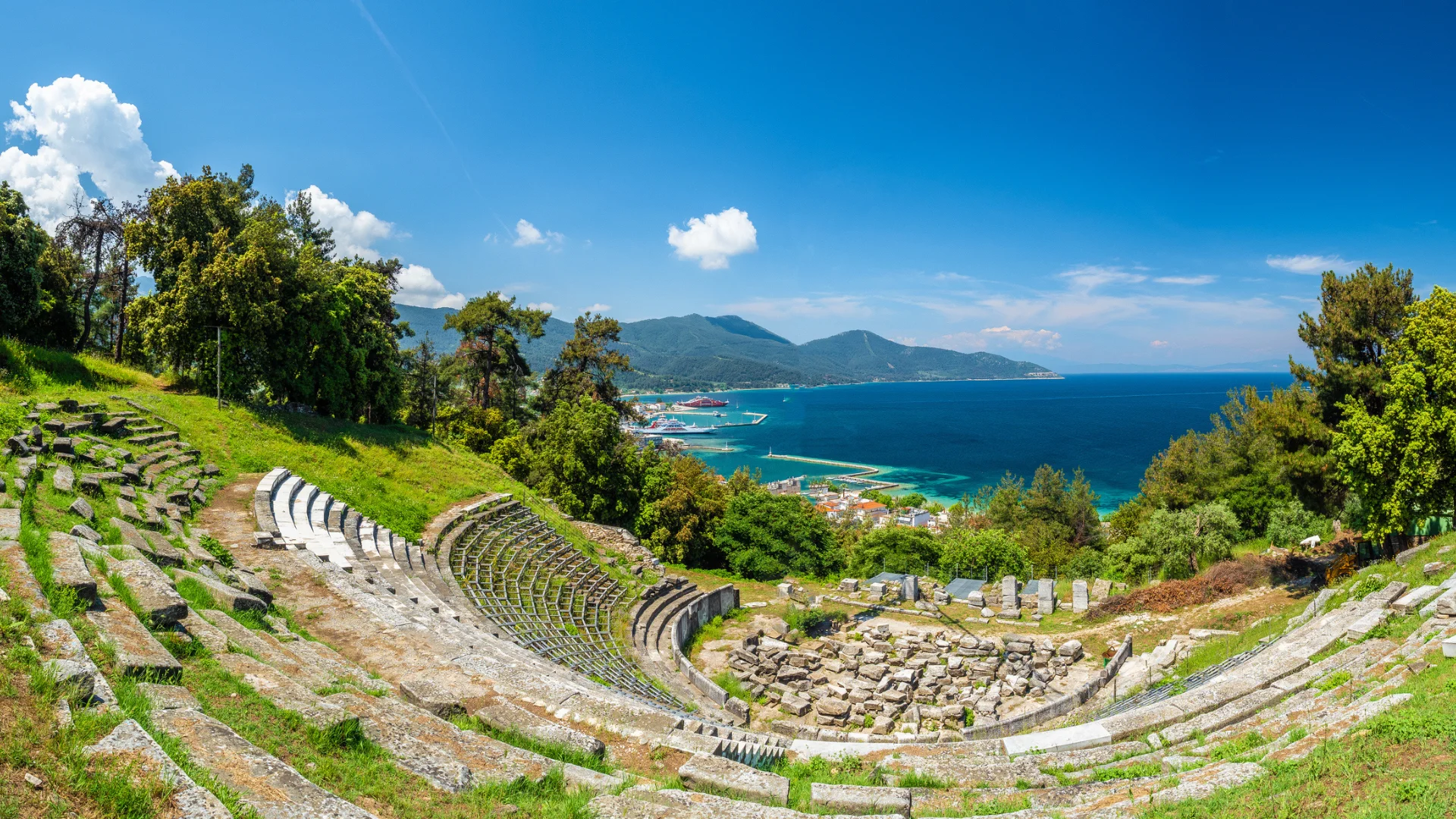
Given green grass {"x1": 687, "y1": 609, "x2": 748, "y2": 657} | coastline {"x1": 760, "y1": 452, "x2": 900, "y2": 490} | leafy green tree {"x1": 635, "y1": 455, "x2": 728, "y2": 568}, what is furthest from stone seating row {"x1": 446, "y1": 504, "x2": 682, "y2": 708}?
coastline {"x1": 760, "y1": 452, "x2": 900, "y2": 490}

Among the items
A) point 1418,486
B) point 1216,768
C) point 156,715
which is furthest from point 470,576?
point 1418,486

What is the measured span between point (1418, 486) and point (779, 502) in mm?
20936

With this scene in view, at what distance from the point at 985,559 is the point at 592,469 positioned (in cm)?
2112

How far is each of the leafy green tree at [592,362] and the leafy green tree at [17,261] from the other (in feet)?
74.0

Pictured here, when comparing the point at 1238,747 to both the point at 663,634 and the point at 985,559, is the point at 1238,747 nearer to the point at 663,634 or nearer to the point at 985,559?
the point at 663,634

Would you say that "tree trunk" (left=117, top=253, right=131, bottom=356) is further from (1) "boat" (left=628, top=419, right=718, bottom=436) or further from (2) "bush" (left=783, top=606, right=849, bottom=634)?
(1) "boat" (left=628, top=419, right=718, bottom=436)

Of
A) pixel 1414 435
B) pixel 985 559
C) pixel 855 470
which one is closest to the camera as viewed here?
pixel 1414 435

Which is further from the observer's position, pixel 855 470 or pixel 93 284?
pixel 855 470

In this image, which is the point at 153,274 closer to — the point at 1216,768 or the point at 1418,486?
the point at 1216,768

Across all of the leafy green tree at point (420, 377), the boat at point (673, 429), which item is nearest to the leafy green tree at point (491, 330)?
the leafy green tree at point (420, 377)

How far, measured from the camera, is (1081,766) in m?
7.70

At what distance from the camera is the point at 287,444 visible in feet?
71.9

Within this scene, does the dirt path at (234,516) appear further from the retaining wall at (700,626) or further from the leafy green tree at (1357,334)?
the leafy green tree at (1357,334)

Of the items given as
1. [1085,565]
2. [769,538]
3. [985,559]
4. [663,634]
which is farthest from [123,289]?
[1085,565]
